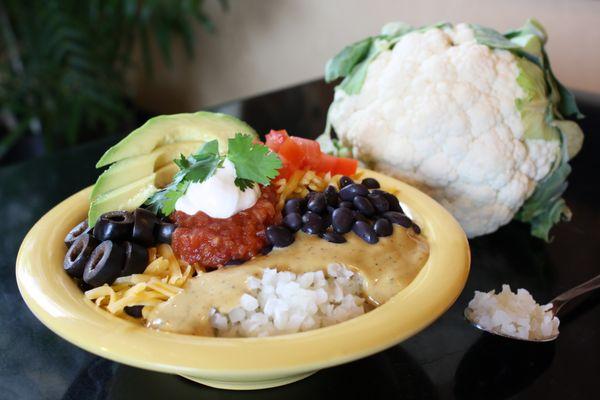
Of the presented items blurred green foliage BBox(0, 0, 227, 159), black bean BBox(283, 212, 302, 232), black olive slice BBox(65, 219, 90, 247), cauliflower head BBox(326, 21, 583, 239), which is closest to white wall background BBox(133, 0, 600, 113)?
blurred green foliage BBox(0, 0, 227, 159)

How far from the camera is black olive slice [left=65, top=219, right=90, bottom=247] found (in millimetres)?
1059

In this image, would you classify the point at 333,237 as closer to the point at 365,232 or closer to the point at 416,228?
the point at 365,232

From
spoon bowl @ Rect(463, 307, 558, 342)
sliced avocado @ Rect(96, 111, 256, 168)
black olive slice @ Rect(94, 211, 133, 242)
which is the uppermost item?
sliced avocado @ Rect(96, 111, 256, 168)

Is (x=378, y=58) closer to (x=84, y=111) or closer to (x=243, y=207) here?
(x=243, y=207)

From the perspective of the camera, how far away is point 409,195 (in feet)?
3.97

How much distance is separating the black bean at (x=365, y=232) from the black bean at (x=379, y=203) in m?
0.06

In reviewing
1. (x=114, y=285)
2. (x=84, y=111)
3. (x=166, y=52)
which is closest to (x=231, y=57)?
(x=166, y=52)

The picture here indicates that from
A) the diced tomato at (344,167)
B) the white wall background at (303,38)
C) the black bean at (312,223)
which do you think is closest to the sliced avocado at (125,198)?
the black bean at (312,223)

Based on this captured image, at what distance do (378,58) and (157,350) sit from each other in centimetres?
93

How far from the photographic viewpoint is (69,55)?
2.85 meters

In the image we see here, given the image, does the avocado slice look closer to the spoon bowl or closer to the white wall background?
the spoon bowl

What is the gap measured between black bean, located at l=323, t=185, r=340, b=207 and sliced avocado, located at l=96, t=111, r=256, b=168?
0.19 meters

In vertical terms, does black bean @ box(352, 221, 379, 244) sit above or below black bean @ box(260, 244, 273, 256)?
above

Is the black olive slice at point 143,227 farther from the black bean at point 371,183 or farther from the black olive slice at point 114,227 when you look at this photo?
the black bean at point 371,183
